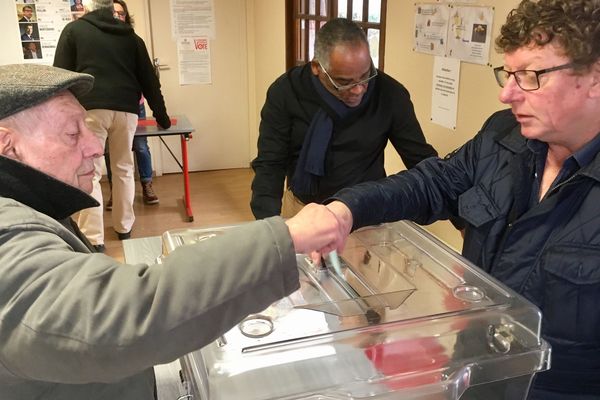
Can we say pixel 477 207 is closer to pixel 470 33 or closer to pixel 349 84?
pixel 349 84

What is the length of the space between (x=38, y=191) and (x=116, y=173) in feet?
10.1

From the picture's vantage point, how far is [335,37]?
1.82m

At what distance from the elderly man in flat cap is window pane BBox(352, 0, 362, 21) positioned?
2644 millimetres

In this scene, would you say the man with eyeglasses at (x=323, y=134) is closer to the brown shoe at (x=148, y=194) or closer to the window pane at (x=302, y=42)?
the window pane at (x=302, y=42)

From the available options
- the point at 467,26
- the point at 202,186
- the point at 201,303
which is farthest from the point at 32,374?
the point at 202,186

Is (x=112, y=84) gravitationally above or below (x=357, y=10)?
below

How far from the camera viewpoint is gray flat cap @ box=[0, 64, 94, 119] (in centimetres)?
79

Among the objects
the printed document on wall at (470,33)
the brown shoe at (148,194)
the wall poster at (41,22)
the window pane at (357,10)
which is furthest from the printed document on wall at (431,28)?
the wall poster at (41,22)

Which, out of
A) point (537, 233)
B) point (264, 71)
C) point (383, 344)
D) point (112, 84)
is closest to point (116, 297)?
point (383, 344)

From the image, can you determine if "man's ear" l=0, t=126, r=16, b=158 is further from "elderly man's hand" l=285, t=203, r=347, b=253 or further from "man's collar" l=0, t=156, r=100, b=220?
"elderly man's hand" l=285, t=203, r=347, b=253

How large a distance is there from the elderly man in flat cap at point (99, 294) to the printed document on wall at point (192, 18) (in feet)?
14.0

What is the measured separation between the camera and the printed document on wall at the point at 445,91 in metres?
2.40

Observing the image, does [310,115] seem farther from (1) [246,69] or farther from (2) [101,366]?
(1) [246,69]

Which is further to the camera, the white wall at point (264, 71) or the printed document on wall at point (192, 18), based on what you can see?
the printed document on wall at point (192, 18)
